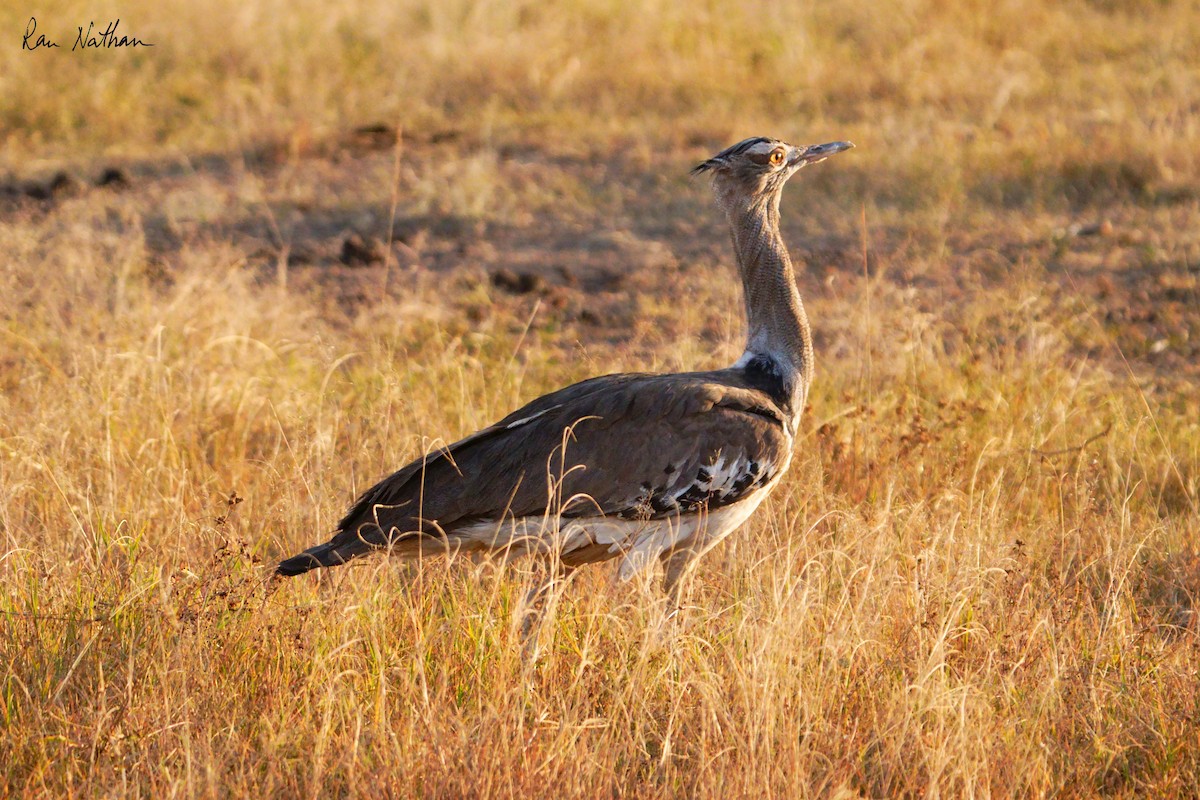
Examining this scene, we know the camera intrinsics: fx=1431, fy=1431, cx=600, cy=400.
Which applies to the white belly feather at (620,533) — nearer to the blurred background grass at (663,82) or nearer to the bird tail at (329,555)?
the bird tail at (329,555)

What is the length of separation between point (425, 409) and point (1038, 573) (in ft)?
7.04

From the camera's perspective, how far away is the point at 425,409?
498 cm

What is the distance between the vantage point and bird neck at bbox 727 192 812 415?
4.01 m

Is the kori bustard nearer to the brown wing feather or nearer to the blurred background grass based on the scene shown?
the brown wing feather

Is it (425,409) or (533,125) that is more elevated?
(533,125)

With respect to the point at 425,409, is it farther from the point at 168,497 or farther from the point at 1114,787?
the point at 1114,787

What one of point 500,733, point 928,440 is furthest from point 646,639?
point 928,440

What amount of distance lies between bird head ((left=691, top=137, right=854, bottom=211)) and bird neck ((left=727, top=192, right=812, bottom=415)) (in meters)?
0.03

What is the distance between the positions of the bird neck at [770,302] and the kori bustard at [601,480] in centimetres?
18

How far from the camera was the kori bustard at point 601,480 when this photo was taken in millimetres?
3578
